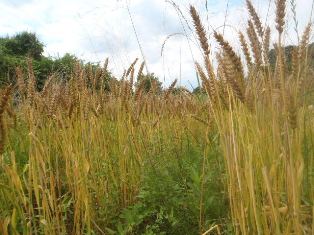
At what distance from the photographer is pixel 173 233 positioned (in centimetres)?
165

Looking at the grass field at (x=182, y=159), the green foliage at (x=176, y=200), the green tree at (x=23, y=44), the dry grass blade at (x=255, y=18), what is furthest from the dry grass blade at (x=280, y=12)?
the green tree at (x=23, y=44)

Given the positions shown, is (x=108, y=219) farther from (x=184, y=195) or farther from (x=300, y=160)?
(x=300, y=160)

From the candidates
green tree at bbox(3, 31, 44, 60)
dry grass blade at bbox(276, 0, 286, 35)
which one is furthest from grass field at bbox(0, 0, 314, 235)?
green tree at bbox(3, 31, 44, 60)

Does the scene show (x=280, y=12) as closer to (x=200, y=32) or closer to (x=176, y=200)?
(x=200, y=32)

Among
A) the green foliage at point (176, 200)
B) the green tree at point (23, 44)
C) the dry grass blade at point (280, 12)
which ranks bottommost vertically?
the green foliage at point (176, 200)

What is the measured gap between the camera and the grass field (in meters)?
1.01

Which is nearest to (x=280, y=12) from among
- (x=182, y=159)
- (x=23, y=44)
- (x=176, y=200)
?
(x=176, y=200)

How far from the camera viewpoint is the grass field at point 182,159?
3.33 feet

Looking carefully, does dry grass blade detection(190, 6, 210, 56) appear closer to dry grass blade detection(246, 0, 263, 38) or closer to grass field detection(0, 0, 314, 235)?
grass field detection(0, 0, 314, 235)

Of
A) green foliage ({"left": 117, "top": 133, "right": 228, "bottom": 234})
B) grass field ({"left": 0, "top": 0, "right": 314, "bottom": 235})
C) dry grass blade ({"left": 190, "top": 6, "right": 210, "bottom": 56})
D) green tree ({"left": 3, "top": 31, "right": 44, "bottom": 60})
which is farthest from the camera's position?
green tree ({"left": 3, "top": 31, "right": 44, "bottom": 60})

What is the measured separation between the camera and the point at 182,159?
2.18 metres

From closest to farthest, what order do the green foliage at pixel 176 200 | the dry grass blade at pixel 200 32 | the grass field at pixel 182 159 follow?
the grass field at pixel 182 159 < the dry grass blade at pixel 200 32 < the green foliage at pixel 176 200

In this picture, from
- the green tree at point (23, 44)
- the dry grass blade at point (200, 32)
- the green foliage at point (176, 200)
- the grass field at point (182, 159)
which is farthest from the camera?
the green tree at point (23, 44)

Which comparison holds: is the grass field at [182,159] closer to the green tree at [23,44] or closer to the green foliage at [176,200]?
the green foliage at [176,200]
